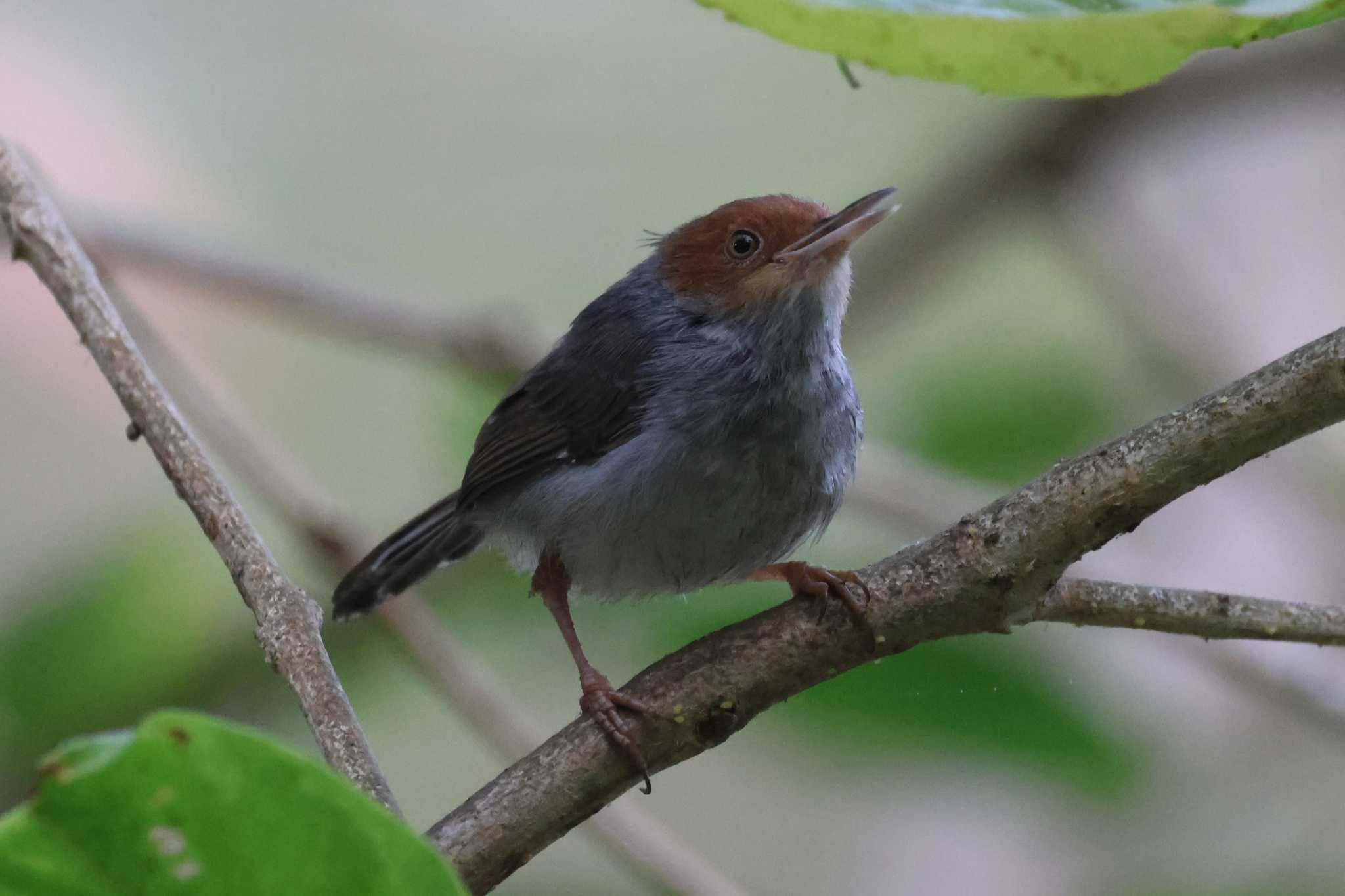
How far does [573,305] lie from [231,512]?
382 centimetres

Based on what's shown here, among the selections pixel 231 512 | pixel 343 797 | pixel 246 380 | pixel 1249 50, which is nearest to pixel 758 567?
pixel 231 512

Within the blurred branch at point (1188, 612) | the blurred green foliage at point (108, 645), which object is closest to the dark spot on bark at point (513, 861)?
the blurred branch at point (1188, 612)

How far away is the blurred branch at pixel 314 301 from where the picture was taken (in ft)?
12.2

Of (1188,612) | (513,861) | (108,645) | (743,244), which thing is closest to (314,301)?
(108,645)

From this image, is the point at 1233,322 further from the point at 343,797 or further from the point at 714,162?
the point at 343,797

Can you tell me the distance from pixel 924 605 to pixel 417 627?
182 cm

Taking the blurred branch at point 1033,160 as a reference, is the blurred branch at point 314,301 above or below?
above

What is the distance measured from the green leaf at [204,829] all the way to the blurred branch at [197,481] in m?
0.76

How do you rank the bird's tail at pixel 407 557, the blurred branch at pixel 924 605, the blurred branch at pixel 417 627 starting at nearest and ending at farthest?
1. the blurred branch at pixel 924 605
2. the blurred branch at pixel 417 627
3. the bird's tail at pixel 407 557

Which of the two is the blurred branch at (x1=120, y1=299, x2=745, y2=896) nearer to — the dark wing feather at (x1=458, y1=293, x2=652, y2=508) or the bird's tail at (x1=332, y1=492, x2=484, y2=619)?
the bird's tail at (x1=332, y1=492, x2=484, y2=619)

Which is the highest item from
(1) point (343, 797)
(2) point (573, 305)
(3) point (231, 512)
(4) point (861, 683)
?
(2) point (573, 305)

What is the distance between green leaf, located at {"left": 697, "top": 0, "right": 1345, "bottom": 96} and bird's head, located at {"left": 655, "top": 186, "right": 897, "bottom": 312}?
5.00 ft

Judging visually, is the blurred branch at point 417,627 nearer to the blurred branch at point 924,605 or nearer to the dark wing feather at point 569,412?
the dark wing feather at point 569,412

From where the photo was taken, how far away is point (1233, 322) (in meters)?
4.85
